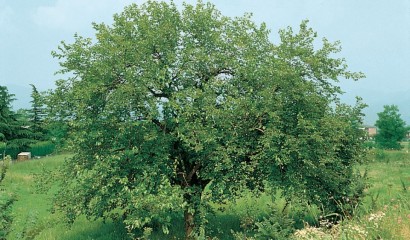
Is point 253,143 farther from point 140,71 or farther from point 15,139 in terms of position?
point 15,139

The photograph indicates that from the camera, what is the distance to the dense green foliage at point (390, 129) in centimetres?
7950

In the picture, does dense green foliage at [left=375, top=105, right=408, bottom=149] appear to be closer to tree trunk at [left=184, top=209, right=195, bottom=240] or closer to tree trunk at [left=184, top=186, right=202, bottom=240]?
tree trunk at [left=184, top=209, right=195, bottom=240]

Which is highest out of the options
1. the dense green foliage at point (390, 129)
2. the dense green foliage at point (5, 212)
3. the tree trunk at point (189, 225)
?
the dense green foliage at point (390, 129)

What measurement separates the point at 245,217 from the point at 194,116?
660 cm

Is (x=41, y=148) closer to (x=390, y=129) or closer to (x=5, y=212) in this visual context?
(x=5, y=212)

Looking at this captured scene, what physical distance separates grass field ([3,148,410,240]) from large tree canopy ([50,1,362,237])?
6.35 ft

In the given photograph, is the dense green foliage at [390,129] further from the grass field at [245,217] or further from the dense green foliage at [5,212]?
the dense green foliage at [5,212]

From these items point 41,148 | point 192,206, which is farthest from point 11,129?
point 192,206

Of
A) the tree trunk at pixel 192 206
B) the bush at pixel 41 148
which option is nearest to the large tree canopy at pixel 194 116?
the tree trunk at pixel 192 206

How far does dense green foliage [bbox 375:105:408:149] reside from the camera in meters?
79.5

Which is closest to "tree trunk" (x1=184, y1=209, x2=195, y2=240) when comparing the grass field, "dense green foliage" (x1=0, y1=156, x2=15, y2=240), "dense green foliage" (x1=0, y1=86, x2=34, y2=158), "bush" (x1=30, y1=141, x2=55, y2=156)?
the grass field

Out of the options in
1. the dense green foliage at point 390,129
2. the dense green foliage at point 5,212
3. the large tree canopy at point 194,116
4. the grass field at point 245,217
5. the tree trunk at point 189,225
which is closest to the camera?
the grass field at point 245,217

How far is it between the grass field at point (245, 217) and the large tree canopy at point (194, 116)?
76.2 inches

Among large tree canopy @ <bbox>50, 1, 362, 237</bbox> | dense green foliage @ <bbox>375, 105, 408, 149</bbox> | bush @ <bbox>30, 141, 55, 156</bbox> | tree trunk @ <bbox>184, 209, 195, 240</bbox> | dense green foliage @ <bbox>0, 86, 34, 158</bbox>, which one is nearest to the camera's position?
large tree canopy @ <bbox>50, 1, 362, 237</bbox>
